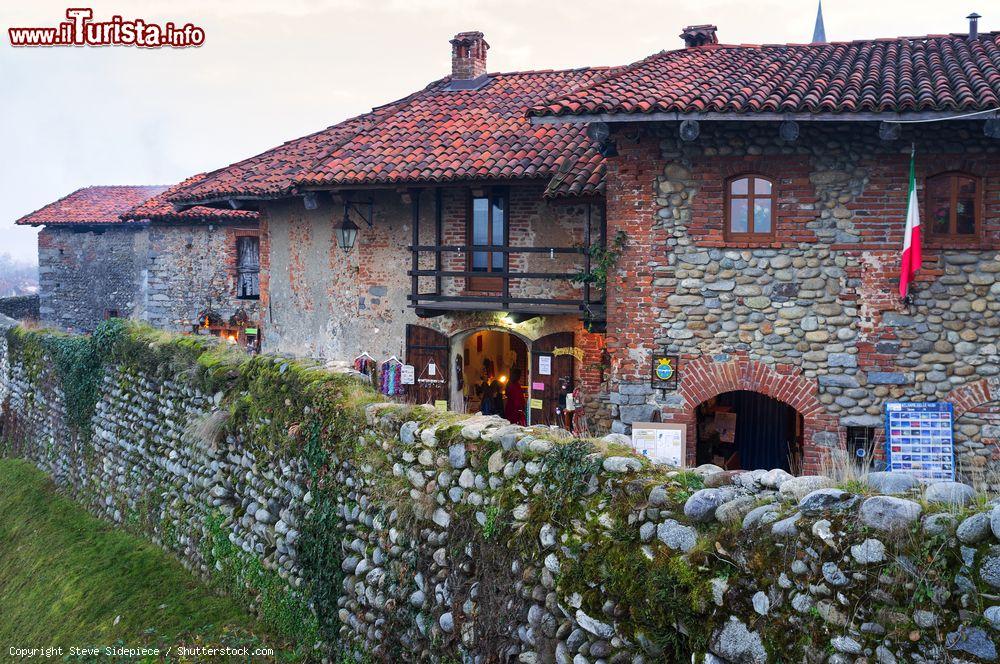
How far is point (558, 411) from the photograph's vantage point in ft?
47.2

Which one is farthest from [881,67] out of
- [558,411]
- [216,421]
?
[216,421]

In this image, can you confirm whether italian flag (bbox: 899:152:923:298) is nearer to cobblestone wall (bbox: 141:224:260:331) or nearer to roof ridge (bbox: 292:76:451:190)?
roof ridge (bbox: 292:76:451:190)

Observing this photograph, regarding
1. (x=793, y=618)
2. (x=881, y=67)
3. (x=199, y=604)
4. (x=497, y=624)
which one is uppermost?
(x=881, y=67)

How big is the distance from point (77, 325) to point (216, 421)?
76.1 ft

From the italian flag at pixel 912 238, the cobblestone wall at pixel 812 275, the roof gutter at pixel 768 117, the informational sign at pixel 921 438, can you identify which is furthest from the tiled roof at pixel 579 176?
the informational sign at pixel 921 438

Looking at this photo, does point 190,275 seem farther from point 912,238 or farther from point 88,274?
point 912,238

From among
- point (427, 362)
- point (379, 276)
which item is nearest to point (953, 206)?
point (427, 362)

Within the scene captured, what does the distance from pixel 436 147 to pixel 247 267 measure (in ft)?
41.1

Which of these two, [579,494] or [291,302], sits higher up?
[291,302]

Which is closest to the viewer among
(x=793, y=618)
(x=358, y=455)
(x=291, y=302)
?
(x=793, y=618)

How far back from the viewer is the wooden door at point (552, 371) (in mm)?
14352

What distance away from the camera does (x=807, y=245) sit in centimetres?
1054

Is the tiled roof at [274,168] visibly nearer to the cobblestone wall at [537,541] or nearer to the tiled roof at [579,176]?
the tiled roof at [579,176]

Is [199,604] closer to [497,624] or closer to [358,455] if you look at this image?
[358,455]
